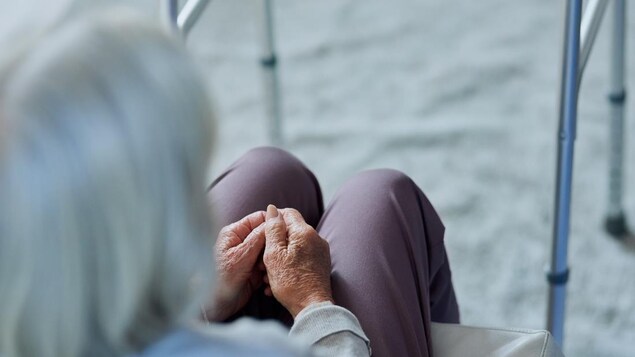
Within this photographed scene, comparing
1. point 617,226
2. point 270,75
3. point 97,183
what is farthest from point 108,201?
point 617,226

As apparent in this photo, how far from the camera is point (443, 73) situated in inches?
83.3

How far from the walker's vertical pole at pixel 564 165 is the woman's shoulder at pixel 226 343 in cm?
56

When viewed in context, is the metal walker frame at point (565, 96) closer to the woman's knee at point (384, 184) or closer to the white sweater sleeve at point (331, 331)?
the woman's knee at point (384, 184)

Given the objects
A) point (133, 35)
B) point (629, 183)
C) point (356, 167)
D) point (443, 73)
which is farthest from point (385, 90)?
point (133, 35)

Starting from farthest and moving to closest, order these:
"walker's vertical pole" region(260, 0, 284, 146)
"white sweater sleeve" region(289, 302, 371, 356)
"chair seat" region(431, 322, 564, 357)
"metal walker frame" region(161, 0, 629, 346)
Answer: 1. "walker's vertical pole" region(260, 0, 284, 146)
2. "metal walker frame" region(161, 0, 629, 346)
3. "chair seat" region(431, 322, 564, 357)
4. "white sweater sleeve" region(289, 302, 371, 356)

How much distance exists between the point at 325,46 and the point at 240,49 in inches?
8.3

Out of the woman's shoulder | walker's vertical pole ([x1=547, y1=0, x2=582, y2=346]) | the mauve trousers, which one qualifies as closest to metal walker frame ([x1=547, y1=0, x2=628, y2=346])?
walker's vertical pole ([x1=547, y1=0, x2=582, y2=346])

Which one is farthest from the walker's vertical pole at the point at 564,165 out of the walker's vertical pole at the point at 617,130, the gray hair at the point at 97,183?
the gray hair at the point at 97,183

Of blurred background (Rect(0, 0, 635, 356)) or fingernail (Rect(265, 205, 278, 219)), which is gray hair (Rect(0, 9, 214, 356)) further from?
blurred background (Rect(0, 0, 635, 356))

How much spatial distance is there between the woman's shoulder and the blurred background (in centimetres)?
97

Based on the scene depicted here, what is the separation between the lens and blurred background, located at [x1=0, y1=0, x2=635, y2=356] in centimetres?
158

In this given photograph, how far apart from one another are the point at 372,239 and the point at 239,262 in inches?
5.5

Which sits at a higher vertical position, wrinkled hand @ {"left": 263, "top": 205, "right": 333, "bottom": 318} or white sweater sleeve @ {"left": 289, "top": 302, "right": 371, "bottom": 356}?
wrinkled hand @ {"left": 263, "top": 205, "right": 333, "bottom": 318}

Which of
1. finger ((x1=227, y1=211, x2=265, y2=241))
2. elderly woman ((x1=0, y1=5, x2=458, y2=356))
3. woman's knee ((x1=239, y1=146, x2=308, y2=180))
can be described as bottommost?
finger ((x1=227, y1=211, x2=265, y2=241))
